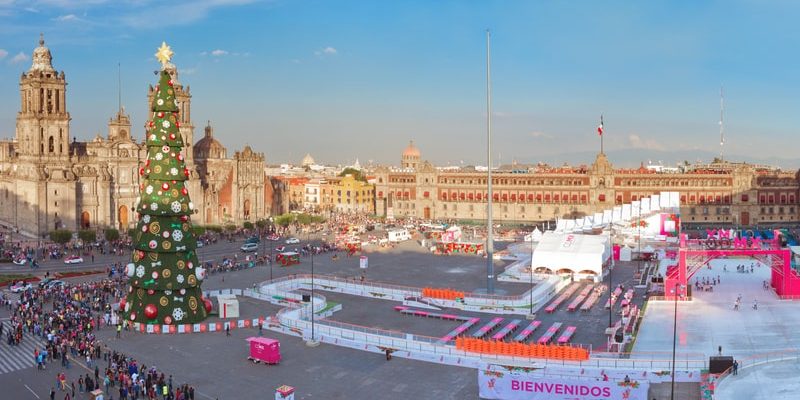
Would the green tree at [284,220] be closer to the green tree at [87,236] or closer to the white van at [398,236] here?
the white van at [398,236]

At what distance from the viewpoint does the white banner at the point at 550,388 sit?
29062 millimetres

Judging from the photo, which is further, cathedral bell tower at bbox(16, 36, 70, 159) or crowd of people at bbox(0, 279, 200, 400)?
cathedral bell tower at bbox(16, 36, 70, 159)

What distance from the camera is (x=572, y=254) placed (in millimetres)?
59500

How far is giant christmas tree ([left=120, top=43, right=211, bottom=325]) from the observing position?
4109cm

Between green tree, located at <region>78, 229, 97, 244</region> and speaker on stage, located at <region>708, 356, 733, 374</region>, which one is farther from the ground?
green tree, located at <region>78, 229, 97, 244</region>

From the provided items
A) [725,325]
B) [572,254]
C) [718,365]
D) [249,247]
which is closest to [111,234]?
[249,247]

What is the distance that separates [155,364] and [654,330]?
86.9 feet

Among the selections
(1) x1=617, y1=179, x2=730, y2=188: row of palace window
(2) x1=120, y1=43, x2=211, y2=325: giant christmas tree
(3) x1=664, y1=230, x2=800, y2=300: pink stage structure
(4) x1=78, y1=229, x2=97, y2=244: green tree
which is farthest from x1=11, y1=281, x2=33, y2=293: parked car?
(1) x1=617, y1=179, x2=730, y2=188: row of palace window

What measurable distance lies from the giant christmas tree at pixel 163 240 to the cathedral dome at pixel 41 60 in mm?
52732

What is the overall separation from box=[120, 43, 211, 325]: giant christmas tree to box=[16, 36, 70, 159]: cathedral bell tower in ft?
170

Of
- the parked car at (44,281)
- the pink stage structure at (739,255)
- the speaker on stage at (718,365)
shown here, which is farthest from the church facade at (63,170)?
the speaker on stage at (718,365)

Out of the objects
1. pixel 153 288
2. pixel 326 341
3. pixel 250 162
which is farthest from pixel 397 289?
pixel 250 162

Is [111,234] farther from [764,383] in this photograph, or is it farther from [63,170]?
[764,383]

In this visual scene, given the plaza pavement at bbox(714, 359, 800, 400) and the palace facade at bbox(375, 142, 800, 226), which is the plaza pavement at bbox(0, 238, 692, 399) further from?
the palace facade at bbox(375, 142, 800, 226)
